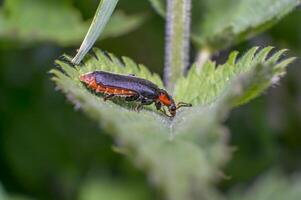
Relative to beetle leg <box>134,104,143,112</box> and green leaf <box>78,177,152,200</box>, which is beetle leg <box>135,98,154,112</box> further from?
green leaf <box>78,177,152,200</box>

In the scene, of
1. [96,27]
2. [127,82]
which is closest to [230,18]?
[127,82]

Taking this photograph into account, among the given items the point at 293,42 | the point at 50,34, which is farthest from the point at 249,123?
→ the point at 50,34

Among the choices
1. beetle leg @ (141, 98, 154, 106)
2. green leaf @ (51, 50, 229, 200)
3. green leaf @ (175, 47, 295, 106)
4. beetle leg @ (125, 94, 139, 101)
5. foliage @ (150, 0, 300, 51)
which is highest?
foliage @ (150, 0, 300, 51)

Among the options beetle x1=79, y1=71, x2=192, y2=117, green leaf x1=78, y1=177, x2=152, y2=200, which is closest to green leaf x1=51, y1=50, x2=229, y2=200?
beetle x1=79, y1=71, x2=192, y2=117

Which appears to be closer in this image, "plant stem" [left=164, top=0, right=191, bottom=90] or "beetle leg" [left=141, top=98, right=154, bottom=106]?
"beetle leg" [left=141, top=98, right=154, bottom=106]

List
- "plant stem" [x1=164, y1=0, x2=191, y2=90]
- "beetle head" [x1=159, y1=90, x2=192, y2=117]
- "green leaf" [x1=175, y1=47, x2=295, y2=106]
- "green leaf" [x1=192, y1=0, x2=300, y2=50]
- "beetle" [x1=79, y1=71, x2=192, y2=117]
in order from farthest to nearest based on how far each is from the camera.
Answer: "green leaf" [x1=192, y1=0, x2=300, y2=50] → "plant stem" [x1=164, y1=0, x2=191, y2=90] → "beetle head" [x1=159, y1=90, x2=192, y2=117] → "beetle" [x1=79, y1=71, x2=192, y2=117] → "green leaf" [x1=175, y1=47, x2=295, y2=106]

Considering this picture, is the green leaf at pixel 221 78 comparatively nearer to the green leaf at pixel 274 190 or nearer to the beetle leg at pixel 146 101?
the beetle leg at pixel 146 101

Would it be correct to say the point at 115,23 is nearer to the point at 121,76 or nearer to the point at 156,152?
the point at 121,76
